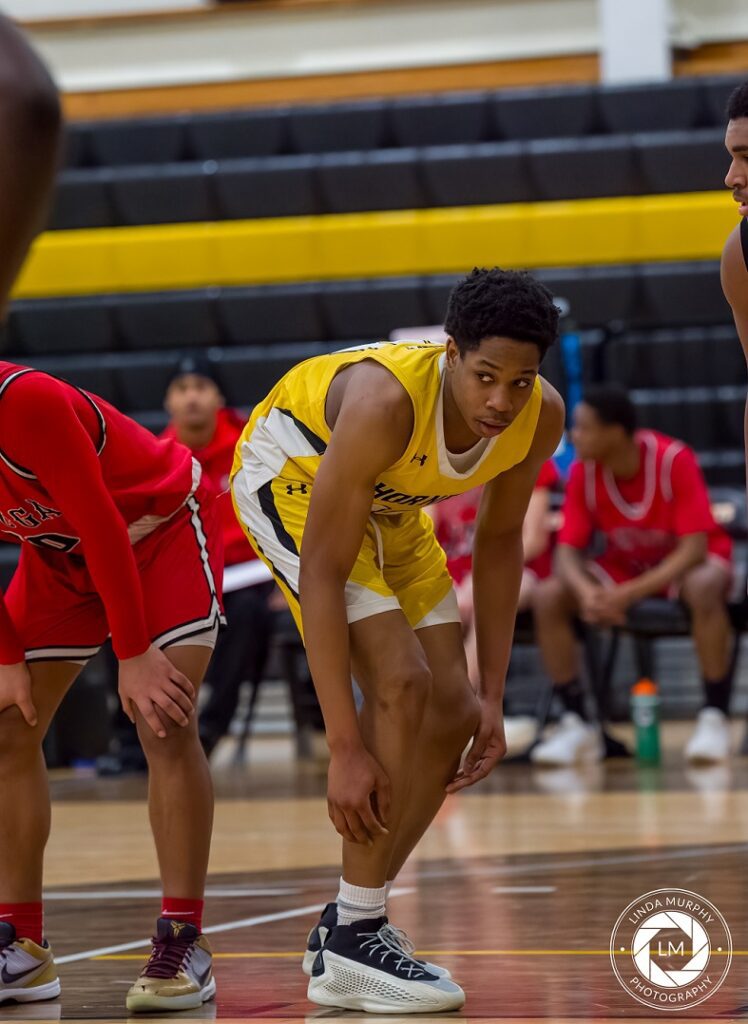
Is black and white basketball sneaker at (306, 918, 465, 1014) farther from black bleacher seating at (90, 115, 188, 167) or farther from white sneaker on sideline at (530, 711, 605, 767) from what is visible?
black bleacher seating at (90, 115, 188, 167)

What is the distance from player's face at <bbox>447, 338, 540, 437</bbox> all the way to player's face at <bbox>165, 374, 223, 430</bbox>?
11.4 ft

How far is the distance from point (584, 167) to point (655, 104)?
1.44ft

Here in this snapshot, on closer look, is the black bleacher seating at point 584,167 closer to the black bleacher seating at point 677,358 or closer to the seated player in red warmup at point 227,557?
the black bleacher seating at point 677,358

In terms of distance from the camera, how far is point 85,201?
8469 mm

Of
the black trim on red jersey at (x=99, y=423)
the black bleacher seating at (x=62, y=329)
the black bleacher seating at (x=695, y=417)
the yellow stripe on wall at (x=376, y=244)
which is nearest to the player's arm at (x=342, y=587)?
the black trim on red jersey at (x=99, y=423)

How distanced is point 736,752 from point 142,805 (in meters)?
2.19

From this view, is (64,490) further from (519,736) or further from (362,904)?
(519,736)

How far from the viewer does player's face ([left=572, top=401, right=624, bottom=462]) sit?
18.8ft

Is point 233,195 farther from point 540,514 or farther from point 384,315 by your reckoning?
point 540,514

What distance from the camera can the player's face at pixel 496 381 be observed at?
233 cm

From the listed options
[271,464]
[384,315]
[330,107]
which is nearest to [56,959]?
[271,464]

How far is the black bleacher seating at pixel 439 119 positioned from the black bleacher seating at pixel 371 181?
144mm

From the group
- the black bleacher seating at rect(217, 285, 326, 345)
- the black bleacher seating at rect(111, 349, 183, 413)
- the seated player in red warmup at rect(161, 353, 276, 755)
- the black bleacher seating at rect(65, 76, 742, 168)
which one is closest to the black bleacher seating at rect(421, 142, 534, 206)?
the black bleacher seating at rect(65, 76, 742, 168)

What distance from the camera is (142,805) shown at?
5043 millimetres
